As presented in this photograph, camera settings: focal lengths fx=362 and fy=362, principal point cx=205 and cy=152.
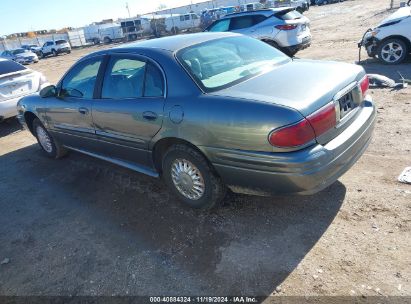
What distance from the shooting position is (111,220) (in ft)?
12.6

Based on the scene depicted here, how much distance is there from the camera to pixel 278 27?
10789 mm

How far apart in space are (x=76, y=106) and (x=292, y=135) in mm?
2970

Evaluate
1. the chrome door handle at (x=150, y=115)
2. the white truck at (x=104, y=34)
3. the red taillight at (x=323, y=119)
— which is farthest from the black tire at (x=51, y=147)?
the white truck at (x=104, y=34)

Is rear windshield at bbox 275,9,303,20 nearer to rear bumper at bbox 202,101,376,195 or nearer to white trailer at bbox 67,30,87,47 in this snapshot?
rear bumper at bbox 202,101,376,195

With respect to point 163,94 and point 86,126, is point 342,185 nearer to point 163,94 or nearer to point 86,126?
point 163,94

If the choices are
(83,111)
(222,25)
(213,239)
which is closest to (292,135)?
(213,239)

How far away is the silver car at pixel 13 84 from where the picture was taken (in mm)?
7773

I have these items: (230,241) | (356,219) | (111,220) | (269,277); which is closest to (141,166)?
(111,220)

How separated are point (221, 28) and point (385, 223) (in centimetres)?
998

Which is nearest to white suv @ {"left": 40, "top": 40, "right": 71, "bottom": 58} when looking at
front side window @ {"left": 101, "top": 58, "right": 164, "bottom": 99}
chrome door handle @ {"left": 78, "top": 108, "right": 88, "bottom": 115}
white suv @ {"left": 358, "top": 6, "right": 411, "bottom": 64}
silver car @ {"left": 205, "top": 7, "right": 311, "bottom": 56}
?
silver car @ {"left": 205, "top": 7, "right": 311, "bottom": 56}

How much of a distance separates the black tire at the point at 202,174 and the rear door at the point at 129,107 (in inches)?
11.4

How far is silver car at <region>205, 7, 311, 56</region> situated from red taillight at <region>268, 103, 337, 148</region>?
8522 millimetres

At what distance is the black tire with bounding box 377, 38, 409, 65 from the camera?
841cm

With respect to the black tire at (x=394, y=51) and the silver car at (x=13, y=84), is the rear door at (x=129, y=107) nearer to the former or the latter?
the silver car at (x=13, y=84)
